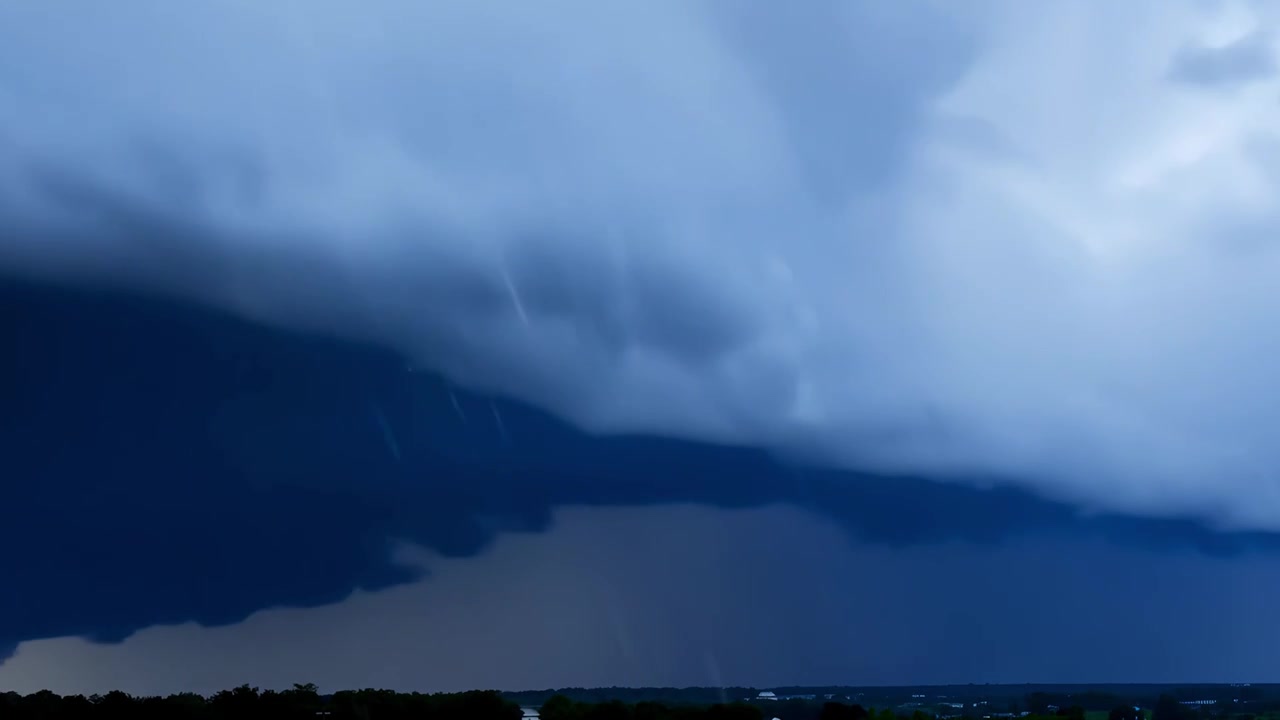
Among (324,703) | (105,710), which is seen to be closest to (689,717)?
(324,703)

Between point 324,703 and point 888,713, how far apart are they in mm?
55704

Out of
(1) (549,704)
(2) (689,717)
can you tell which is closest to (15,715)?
(1) (549,704)

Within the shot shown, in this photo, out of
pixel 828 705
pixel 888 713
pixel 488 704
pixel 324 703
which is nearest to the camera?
pixel 888 713

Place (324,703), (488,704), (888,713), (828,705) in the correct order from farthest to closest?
(828,705)
(324,703)
(488,704)
(888,713)

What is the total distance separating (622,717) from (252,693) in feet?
118

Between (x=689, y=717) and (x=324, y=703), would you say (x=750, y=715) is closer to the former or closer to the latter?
(x=689, y=717)

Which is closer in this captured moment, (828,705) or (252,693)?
(252,693)

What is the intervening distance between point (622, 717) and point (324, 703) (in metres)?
32.4

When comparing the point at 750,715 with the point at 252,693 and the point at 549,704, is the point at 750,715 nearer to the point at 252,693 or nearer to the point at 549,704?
the point at 549,704

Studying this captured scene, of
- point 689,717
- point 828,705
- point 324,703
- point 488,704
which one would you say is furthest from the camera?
point 828,705

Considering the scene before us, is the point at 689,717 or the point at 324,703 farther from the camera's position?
the point at 324,703

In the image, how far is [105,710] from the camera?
111 m

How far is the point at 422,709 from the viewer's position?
111 m

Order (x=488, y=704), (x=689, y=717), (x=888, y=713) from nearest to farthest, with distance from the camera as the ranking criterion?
(x=888, y=713), (x=689, y=717), (x=488, y=704)
